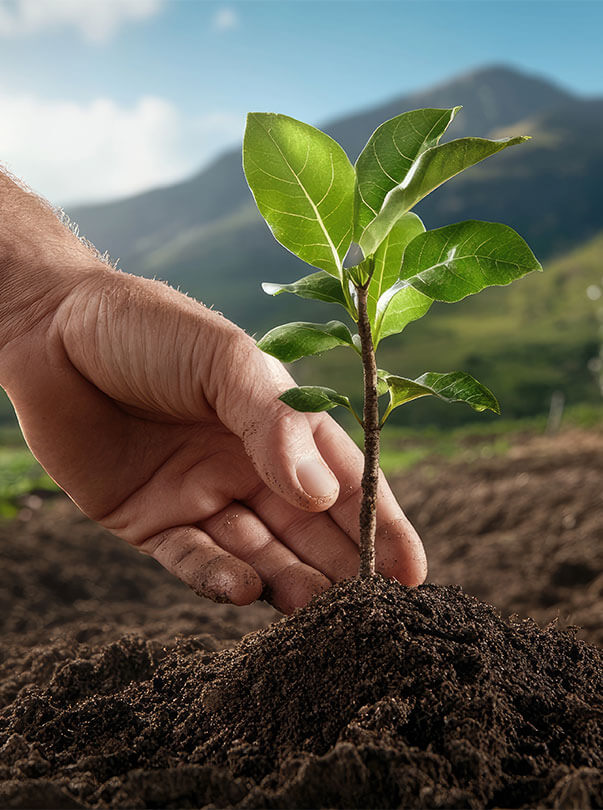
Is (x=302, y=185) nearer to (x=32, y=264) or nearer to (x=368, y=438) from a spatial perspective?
(x=368, y=438)

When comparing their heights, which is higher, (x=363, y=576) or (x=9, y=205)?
(x=9, y=205)

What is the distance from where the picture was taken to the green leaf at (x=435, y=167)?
144 centimetres

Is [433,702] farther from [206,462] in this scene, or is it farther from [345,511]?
[206,462]

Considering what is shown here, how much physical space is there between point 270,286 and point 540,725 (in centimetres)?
122

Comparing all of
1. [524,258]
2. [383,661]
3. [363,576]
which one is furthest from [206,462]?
[524,258]

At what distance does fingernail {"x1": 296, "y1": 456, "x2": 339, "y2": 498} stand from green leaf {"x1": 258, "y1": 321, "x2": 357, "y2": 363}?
0.36 m

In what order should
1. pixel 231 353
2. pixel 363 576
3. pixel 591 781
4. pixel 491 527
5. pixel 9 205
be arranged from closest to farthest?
pixel 591 781 < pixel 363 576 < pixel 231 353 < pixel 9 205 < pixel 491 527

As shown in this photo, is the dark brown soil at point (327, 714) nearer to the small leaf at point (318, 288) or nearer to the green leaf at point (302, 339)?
the green leaf at point (302, 339)

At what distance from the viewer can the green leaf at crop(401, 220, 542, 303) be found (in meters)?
1.58

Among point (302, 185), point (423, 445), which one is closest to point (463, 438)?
point (423, 445)

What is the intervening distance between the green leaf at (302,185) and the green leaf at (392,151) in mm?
54

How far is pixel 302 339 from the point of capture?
1.74m

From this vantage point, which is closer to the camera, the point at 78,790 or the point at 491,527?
the point at 78,790

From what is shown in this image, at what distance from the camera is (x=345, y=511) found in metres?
2.36
